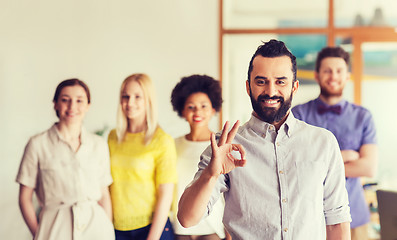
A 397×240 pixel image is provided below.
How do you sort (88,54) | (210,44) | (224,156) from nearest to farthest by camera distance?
(224,156), (88,54), (210,44)

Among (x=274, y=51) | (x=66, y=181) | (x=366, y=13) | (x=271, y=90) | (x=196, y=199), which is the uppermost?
(x=366, y=13)

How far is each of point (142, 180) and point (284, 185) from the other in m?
1.25

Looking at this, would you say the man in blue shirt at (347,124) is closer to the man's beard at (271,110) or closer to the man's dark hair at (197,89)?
the man's dark hair at (197,89)

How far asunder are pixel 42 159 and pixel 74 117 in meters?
0.29

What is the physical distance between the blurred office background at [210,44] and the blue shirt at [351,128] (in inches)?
86.8

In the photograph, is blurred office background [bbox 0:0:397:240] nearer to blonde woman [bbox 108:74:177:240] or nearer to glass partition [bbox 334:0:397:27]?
glass partition [bbox 334:0:397:27]

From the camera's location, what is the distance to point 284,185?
5.02ft

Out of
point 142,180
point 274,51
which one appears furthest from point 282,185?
point 142,180

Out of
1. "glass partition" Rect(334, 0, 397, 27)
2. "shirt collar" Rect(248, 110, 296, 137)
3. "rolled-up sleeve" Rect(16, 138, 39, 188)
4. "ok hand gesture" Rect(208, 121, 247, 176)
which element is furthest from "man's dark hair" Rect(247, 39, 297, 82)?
"glass partition" Rect(334, 0, 397, 27)

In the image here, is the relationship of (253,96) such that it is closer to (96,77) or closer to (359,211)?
(359,211)

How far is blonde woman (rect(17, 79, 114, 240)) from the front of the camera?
105 inches

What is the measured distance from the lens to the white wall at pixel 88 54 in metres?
4.33

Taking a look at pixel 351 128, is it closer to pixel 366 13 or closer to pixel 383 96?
pixel 383 96

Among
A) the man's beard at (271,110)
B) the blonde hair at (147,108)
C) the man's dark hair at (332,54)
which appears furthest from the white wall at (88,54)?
the man's beard at (271,110)
